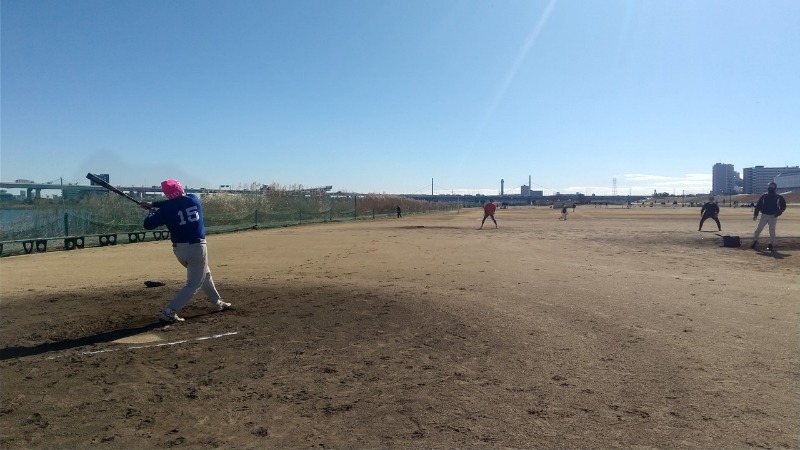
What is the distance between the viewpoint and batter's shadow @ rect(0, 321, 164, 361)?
5457 millimetres

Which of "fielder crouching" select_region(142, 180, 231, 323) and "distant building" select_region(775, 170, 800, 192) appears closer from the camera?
"fielder crouching" select_region(142, 180, 231, 323)

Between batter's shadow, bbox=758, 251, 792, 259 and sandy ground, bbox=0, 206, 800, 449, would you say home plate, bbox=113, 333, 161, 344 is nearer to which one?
sandy ground, bbox=0, 206, 800, 449

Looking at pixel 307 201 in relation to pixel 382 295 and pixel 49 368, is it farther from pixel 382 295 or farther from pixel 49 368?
pixel 49 368

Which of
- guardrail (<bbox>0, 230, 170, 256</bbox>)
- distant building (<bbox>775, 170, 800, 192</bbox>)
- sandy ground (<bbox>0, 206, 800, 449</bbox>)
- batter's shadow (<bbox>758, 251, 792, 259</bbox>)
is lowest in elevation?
sandy ground (<bbox>0, 206, 800, 449</bbox>)

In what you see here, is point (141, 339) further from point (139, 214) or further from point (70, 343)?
point (139, 214)

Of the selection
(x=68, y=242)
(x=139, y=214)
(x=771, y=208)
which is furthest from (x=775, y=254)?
(x=139, y=214)

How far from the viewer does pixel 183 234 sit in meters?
6.72

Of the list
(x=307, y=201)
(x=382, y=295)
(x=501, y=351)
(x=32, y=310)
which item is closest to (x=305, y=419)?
(x=501, y=351)

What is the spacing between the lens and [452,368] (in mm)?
4926

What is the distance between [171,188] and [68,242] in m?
12.9

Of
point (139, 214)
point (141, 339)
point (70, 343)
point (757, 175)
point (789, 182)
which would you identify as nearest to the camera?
point (70, 343)

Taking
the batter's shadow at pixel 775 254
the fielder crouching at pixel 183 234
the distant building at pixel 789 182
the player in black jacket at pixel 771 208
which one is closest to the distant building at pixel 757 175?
the distant building at pixel 789 182

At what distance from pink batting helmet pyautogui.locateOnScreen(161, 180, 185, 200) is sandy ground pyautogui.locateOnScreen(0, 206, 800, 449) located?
162cm

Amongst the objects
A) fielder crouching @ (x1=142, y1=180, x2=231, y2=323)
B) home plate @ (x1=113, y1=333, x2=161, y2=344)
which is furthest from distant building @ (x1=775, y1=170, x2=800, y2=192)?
home plate @ (x1=113, y1=333, x2=161, y2=344)
